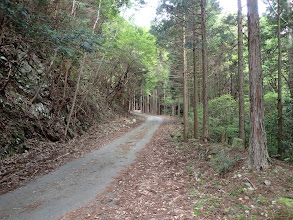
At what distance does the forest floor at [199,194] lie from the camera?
12.6ft

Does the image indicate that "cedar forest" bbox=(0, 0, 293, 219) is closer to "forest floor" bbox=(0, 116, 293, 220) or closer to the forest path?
"forest floor" bbox=(0, 116, 293, 220)

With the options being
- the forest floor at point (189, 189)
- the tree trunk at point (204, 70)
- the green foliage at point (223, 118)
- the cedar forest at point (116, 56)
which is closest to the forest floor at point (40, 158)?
the forest floor at point (189, 189)

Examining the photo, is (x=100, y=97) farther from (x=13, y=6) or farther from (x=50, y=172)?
(x=13, y=6)

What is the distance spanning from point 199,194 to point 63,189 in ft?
12.9

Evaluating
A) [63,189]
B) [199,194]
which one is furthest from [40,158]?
[199,194]

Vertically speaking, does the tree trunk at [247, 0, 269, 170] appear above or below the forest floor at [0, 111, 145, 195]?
above

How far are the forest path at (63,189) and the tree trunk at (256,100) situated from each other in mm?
4653

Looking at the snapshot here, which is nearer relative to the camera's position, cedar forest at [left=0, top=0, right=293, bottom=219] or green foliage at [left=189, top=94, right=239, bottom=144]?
cedar forest at [left=0, top=0, right=293, bottom=219]

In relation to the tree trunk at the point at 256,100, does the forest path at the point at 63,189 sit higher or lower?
lower

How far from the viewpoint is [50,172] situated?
7.03 m

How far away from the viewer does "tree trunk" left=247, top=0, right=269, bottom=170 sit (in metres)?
5.27

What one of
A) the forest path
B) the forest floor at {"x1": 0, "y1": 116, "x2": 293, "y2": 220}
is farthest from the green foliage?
the forest path

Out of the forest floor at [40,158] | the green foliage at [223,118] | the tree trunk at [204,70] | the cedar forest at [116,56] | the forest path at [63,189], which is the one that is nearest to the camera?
the forest path at [63,189]

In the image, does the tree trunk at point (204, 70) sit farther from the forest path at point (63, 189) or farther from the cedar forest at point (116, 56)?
the forest path at point (63, 189)
